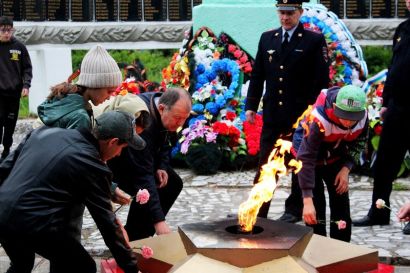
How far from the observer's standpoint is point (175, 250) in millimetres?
5188

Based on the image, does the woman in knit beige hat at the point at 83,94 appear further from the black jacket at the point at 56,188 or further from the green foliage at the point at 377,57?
the green foliage at the point at 377,57

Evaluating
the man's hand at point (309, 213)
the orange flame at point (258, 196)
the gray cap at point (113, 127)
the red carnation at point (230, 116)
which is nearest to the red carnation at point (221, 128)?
the red carnation at point (230, 116)

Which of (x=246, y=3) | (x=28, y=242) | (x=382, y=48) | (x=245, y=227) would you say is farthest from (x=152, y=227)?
(x=382, y=48)

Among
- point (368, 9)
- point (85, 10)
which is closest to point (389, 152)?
point (368, 9)

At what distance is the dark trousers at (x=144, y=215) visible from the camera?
611cm

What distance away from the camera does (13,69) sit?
11070 mm

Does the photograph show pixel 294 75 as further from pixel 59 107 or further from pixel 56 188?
pixel 56 188

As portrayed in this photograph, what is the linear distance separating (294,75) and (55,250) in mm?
3278

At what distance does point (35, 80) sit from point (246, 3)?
437cm

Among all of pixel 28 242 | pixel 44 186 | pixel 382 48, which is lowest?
pixel 382 48

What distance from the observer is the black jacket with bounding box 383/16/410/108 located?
728 centimetres

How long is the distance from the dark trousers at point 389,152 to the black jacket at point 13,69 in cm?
517

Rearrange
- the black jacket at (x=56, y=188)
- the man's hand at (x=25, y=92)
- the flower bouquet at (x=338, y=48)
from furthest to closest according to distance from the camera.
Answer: the man's hand at (x=25, y=92) → the flower bouquet at (x=338, y=48) → the black jacket at (x=56, y=188)

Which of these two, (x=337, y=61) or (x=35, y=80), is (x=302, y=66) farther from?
(x=35, y=80)
